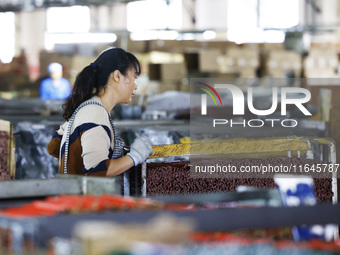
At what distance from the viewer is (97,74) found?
118 inches

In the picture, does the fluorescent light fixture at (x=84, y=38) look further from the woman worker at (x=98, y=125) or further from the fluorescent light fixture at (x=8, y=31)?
the woman worker at (x=98, y=125)

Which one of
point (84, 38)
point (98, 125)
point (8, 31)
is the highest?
point (8, 31)

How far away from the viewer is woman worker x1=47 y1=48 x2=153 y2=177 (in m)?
2.72

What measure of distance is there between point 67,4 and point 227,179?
8788 mm

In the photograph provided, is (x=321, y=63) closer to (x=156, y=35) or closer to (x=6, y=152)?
(x=156, y=35)

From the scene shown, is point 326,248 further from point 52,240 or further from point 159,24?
point 159,24

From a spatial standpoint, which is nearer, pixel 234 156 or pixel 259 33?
pixel 234 156

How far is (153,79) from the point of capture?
35.8 feet

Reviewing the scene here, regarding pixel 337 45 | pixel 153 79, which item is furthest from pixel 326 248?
pixel 337 45

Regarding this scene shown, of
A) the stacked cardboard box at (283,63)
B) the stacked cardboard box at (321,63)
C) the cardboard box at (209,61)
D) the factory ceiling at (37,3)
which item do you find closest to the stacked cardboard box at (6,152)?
the factory ceiling at (37,3)

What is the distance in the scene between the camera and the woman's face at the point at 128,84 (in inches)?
117

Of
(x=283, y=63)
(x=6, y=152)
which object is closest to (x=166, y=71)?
(x=283, y=63)

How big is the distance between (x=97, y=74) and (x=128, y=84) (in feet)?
0.53

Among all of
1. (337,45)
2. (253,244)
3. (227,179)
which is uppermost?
(337,45)
